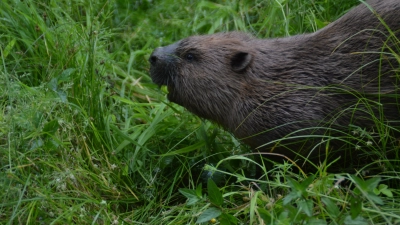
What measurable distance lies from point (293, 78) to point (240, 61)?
42 cm

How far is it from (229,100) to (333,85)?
0.75 m

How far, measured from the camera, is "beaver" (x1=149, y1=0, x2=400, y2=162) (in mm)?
4910

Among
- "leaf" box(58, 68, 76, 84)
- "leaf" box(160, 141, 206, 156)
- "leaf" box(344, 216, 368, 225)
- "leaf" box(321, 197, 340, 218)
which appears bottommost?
"leaf" box(160, 141, 206, 156)

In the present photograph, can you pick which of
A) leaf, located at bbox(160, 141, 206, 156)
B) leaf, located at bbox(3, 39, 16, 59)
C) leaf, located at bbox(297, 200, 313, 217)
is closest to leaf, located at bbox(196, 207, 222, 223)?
leaf, located at bbox(297, 200, 313, 217)

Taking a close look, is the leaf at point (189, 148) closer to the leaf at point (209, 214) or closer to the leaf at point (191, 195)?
the leaf at point (191, 195)

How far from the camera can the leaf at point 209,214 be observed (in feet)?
13.5

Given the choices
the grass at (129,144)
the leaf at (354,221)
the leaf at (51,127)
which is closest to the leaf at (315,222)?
the grass at (129,144)

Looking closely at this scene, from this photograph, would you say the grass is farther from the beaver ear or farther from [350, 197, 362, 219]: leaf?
the beaver ear

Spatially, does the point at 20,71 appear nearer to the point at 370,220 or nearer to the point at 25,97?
the point at 25,97

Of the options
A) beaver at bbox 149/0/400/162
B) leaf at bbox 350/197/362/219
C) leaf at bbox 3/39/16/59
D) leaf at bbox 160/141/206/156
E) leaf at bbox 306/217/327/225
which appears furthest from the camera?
leaf at bbox 3/39/16/59

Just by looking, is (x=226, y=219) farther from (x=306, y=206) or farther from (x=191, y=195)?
Answer: (x=306, y=206)

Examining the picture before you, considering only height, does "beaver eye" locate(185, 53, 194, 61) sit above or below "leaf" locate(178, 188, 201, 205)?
above

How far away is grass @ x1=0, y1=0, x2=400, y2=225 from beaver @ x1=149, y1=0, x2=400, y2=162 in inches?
9.7

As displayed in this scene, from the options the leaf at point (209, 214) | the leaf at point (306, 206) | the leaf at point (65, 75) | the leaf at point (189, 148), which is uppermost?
the leaf at point (65, 75)
